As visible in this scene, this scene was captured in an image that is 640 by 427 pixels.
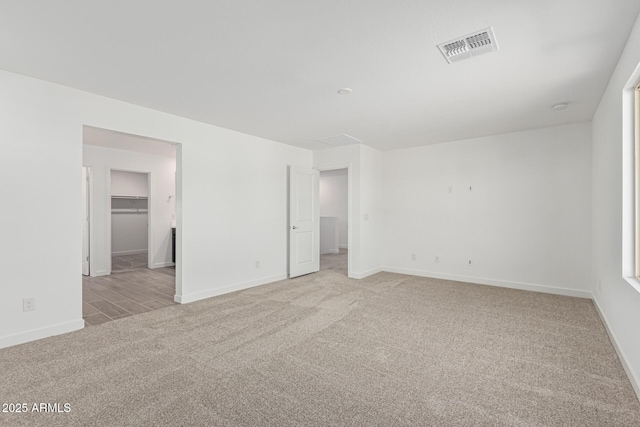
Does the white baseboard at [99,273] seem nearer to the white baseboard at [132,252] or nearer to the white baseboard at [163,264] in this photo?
the white baseboard at [163,264]

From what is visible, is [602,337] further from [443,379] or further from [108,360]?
[108,360]

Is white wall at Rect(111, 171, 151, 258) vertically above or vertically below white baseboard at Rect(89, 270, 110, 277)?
above

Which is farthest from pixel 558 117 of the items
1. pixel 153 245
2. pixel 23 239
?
pixel 153 245

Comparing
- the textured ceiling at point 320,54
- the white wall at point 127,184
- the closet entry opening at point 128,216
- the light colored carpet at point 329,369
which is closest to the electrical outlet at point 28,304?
the light colored carpet at point 329,369

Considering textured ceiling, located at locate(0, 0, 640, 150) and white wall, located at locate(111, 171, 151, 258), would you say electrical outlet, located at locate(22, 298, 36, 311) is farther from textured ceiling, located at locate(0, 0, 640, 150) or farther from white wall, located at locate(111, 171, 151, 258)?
white wall, located at locate(111, 171, 151, 258)

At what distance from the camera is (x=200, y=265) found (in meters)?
4.23

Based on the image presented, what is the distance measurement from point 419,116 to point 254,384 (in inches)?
138

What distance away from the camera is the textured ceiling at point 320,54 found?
191 centimetres

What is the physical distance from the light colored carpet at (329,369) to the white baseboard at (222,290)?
0.37 meters

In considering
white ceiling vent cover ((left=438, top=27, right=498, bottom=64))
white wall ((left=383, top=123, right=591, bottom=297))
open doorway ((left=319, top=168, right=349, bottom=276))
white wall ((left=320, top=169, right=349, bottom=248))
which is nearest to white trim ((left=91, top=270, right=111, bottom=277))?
open doorway ((left=319, top=168, right=349, bottom=276))

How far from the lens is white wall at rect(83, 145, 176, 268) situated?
586 cm

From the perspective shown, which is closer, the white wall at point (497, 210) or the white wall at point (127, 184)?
the white wall at point (497, 210)

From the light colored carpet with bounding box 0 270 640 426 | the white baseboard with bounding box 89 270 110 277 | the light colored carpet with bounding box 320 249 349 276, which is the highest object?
the white baseboard with bounding box 89 270 110 277

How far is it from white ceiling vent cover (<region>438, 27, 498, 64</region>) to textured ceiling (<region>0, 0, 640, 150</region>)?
0.20 ft
